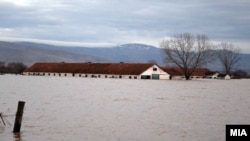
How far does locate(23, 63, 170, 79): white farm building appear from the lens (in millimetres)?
102500

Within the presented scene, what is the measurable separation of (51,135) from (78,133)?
4.08 ft

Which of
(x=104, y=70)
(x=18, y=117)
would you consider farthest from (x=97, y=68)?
(x=18, y=117)

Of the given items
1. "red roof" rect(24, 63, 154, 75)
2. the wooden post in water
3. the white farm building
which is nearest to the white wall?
the white farm building

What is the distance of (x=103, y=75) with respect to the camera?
109188mm

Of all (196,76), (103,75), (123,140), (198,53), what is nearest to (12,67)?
(103,75)

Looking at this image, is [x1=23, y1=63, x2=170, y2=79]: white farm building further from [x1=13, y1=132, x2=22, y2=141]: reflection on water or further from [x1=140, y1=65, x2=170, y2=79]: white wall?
[x1=13, y1=132, x2=22, y2=141]: reflection on water

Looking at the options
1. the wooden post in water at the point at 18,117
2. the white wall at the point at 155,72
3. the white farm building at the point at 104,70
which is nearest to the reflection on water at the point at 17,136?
the wooden post in water at the point at 18,117

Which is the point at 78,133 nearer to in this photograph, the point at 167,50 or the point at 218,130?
the point at 218,130

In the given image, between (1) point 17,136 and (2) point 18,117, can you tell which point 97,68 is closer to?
(2) point 18,117

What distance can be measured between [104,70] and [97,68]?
3448 millimetres

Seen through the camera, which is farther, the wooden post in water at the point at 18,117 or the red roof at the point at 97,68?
the red roof at the point at 97,68

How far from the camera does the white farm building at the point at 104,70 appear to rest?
4035 inches

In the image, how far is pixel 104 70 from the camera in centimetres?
10931

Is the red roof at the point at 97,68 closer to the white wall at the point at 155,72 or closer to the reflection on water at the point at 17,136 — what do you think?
the white wall at the point at 155,72
